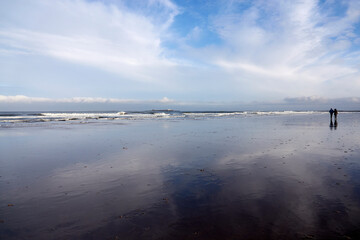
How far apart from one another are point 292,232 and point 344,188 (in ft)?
9.98

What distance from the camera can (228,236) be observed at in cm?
386

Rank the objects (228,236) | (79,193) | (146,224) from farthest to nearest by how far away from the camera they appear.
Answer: (79,193)
(146,224)
(228,236)

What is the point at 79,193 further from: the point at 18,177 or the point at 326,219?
the point at 326,219

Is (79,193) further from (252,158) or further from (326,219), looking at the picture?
(252,158)

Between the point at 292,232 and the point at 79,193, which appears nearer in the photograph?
the point at 292,232

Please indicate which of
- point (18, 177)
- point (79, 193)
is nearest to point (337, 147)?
point (79, 193)

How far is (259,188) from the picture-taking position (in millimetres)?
5973

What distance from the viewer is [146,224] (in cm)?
425

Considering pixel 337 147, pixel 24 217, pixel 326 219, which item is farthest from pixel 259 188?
pixel 337 147

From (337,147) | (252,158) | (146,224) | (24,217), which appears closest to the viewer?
(146,224)

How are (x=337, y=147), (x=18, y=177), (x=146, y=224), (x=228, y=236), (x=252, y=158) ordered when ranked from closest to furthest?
(x=228, y=236), (x=146, y=224), (x=18, y=177), (x=252, y=158), (x=337, y=147)

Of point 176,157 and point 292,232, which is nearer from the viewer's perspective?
point 292,232

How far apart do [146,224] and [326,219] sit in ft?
11.3

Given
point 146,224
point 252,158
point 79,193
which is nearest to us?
point 146,224
